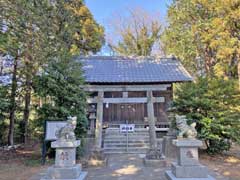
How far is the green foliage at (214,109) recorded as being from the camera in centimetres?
891

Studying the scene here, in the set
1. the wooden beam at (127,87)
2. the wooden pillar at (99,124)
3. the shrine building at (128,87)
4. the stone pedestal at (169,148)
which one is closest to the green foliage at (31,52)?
the wooden pillar at (99,124)

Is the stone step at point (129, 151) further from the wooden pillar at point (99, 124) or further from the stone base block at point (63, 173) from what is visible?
the stone base block at point (63, 173)

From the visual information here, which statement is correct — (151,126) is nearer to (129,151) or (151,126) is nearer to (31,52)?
(129,151)

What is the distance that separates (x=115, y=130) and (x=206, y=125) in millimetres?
4957

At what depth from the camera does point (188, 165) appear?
5.92m

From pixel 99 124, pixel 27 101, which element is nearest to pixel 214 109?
pixel 99 124

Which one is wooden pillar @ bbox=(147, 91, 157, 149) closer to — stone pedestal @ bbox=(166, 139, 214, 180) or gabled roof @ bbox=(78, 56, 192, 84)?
gabled roof @ bbox=(78, 56, 192, 84)

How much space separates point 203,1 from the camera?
14.7m

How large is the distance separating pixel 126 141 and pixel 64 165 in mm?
5591

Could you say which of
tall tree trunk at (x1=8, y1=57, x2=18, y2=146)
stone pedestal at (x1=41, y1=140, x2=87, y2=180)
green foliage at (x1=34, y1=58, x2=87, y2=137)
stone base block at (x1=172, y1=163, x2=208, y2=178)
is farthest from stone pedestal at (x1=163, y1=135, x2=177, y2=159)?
tall tree trunk at (x1=8, y1=57, x2=18, y2=146)

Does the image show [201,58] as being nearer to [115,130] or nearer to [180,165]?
[115,130]

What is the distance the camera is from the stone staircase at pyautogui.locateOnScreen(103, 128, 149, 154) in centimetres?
1077

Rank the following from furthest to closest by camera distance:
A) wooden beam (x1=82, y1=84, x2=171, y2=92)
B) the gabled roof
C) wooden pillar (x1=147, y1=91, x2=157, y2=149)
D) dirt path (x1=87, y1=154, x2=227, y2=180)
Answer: the gabled roof → wooden beam (x1=82, y1=84, x2=171, y2=92) → wooden pillar (x1=147, y1=91, x2=157, y2=149) → dirt path (x1=87, y1=154, x2=227, y2=180)

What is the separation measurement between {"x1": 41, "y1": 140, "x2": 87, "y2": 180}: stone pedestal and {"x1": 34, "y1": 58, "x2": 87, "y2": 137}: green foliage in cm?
286
